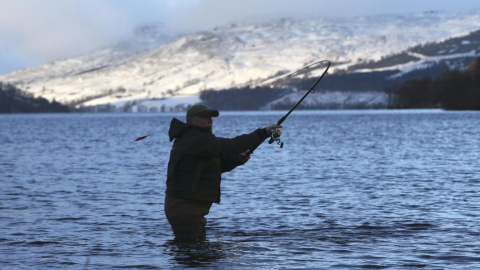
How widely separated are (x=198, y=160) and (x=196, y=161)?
1.8 inches

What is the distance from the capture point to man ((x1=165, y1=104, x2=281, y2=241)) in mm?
16656

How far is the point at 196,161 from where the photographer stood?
1694 cm

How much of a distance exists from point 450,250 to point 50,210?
42.5 feet

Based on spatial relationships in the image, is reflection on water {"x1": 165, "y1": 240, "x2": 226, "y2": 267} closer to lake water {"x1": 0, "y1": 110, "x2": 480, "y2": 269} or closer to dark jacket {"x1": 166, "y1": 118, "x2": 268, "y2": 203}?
lake water {"x1": 0, "y1": 110, "x2": 480, "y2": 269}

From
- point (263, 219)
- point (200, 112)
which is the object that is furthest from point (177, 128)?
point (263, 219)

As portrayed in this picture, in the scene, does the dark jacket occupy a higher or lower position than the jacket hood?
lower

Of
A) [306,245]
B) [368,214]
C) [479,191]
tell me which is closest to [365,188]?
[479,191]

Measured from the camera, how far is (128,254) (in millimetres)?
18531

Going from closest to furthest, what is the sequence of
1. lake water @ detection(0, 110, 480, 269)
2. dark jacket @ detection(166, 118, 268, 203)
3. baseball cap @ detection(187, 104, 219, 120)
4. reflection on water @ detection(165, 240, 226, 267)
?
dark jacket @ detection(166, 118, 268, 203) < baseball cap @ detection(187, 104, 219, 120) < reflection on water @ detection(165, 240, 226, 267) < lake water @ detection(0, 110, 480, 269)

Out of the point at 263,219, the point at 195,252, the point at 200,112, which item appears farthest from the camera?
the point at 263,219

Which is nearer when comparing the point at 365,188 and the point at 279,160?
the point at 365,188

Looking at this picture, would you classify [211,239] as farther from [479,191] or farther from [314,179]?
[314,179]

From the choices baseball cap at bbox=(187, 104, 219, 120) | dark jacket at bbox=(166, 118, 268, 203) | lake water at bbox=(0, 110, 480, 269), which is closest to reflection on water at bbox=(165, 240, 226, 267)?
lake water at bbox=(0, 110, 480, 269)

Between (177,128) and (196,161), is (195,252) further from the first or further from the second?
(177,128)
